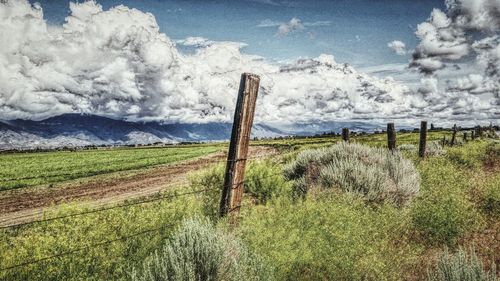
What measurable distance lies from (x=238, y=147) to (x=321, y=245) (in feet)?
6.01

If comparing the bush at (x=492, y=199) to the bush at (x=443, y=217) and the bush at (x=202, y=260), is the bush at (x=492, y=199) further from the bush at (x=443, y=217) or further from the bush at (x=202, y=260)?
the bush at (x=202, y=260)

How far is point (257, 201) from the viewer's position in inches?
430

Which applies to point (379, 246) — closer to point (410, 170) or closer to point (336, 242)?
point (336, 242)

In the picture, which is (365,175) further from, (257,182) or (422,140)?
(422,140)

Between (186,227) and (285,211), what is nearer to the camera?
(186,227)

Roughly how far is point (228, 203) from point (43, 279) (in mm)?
2461

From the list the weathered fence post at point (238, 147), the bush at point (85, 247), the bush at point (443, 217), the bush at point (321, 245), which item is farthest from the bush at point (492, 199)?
the bush at point (85, 247)

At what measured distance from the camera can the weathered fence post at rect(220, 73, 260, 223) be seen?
557cm

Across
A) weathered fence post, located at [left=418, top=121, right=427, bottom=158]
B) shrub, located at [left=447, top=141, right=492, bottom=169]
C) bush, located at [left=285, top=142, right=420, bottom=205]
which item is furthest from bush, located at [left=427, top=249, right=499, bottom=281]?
shrub, located at [left=447, top=141, right=492, bottom=169]

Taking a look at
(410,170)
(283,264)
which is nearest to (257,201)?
(410,170)

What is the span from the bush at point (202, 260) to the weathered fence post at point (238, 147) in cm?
96

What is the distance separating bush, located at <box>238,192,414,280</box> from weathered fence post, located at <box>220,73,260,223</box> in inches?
14.0

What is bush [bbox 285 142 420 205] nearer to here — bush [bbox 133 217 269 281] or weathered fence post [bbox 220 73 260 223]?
weathered fence post [bbox 220 73 260 223]

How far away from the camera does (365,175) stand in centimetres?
957
